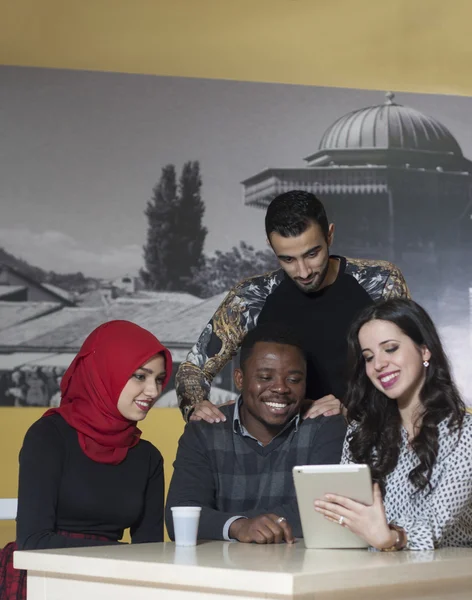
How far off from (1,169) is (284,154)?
170 centimetres

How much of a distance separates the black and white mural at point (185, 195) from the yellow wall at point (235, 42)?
0.27 m

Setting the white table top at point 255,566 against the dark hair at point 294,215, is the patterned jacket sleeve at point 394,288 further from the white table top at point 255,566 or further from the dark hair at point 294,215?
the white table top at point 255,566

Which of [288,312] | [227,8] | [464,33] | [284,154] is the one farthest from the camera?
[284,154]

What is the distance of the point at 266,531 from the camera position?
6.95 feet

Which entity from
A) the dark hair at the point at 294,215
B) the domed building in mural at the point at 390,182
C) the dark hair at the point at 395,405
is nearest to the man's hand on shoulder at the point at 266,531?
the dark hair at the point at 395,405

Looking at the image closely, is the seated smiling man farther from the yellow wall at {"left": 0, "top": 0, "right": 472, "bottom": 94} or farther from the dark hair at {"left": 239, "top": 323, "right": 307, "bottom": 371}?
the yellow wall at {"left": 0, "top": 0, "right": 472, "bottom": 94}

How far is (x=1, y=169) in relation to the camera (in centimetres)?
565

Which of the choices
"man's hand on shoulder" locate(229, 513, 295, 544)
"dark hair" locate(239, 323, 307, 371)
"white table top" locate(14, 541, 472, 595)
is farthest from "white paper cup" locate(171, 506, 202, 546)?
"dark hair" locate(239, 323, 307, 371)

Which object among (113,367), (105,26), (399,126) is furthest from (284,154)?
(113,367)

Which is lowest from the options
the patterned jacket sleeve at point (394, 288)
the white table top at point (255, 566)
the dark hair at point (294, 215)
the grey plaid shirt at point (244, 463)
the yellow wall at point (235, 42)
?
the white table top at point (255, 566)

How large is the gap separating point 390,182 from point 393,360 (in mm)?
4030

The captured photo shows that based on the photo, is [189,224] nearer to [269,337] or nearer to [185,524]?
[269,337]

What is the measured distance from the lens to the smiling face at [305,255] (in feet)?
8.89

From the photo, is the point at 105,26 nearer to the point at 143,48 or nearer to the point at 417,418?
the point at 143,48
